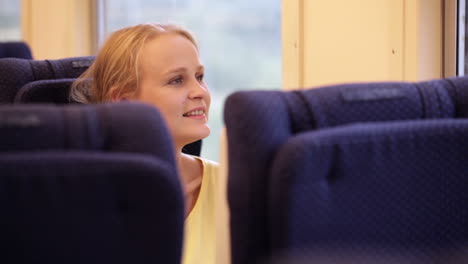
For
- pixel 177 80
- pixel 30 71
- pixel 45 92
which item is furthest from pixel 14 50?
pixel 177 80

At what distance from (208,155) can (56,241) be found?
2513mm

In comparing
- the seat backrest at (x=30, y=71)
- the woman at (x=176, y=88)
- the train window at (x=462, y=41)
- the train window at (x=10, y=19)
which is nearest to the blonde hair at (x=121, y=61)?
the woman at (x=176, y=88)

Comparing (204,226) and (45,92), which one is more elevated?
(45,92)

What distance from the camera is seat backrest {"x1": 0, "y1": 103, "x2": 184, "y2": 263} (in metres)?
0.74

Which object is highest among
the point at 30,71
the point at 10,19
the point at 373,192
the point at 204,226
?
the point at 10,19

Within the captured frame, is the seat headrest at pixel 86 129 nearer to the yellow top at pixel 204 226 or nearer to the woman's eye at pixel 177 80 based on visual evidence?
the yellow top at pixel 204 226

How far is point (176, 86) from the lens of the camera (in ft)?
5.28

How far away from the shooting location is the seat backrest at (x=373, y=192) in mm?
844

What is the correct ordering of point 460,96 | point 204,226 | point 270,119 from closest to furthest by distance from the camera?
point 270,119, point 460,96, point 204,226

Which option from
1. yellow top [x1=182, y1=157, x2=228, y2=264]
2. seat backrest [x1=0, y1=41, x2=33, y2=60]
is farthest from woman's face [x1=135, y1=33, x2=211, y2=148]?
seat backrest [x1=0, y1=41, x2=33, y2=60]

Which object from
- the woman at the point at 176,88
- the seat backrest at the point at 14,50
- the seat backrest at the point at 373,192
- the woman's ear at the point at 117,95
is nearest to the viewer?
the seat backrest at the point at 373,192

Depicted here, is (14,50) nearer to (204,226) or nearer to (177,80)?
(177,80)

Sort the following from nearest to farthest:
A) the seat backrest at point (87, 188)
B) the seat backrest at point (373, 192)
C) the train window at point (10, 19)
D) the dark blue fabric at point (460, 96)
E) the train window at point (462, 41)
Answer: the seat backrest at point (87, 188), the seat backrest at point (373, 192), the dark blue fabric at point (460, 96), the train window at point (462, 41), the train window at point (10, 19)

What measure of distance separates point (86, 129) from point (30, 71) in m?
1.30
